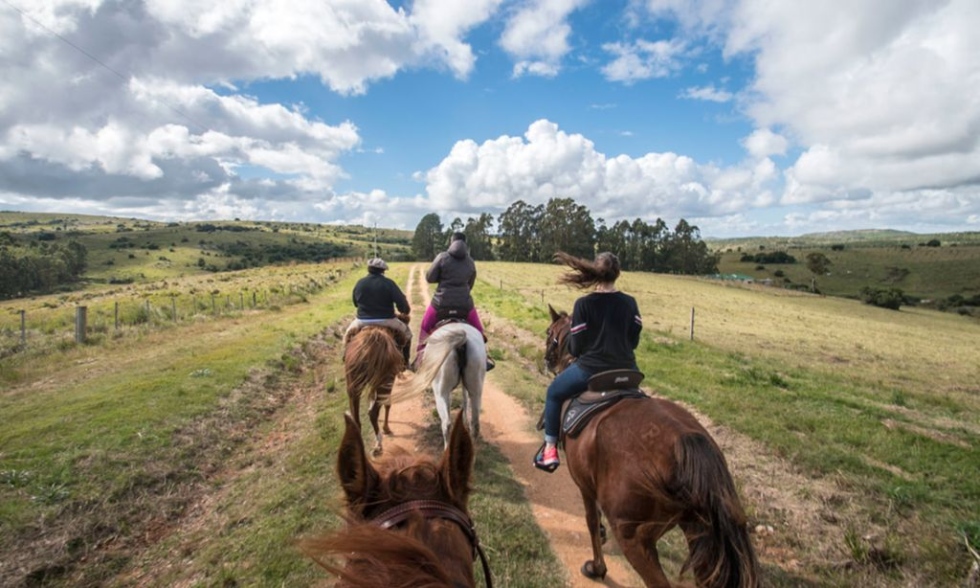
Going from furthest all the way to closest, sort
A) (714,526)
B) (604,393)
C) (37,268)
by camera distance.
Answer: (37,268)
(604,393)
(714,526)

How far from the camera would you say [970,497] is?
5.63 meters

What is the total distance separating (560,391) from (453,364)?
8.15 feet

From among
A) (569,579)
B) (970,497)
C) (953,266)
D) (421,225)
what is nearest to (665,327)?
(970,497)

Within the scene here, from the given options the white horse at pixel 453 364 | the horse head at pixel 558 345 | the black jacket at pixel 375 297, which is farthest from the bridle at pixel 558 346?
the black jacket at pixel 375 297

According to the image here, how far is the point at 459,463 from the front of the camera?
2.12 m

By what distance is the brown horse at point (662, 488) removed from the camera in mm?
2643

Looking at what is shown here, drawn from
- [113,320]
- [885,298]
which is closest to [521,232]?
[885,298]

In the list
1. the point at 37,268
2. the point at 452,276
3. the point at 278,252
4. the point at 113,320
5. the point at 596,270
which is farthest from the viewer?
the point at 278,252

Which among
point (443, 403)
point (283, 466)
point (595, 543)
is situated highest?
point (443, 403)

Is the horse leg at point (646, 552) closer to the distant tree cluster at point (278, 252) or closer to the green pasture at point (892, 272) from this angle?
the green pasture at point (892, 272)

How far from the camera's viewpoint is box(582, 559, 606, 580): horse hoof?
4.62m

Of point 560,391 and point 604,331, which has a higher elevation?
point 604,331

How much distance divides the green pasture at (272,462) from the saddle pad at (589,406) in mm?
1610

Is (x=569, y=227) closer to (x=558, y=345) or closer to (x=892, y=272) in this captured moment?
(x=892, y=272)
